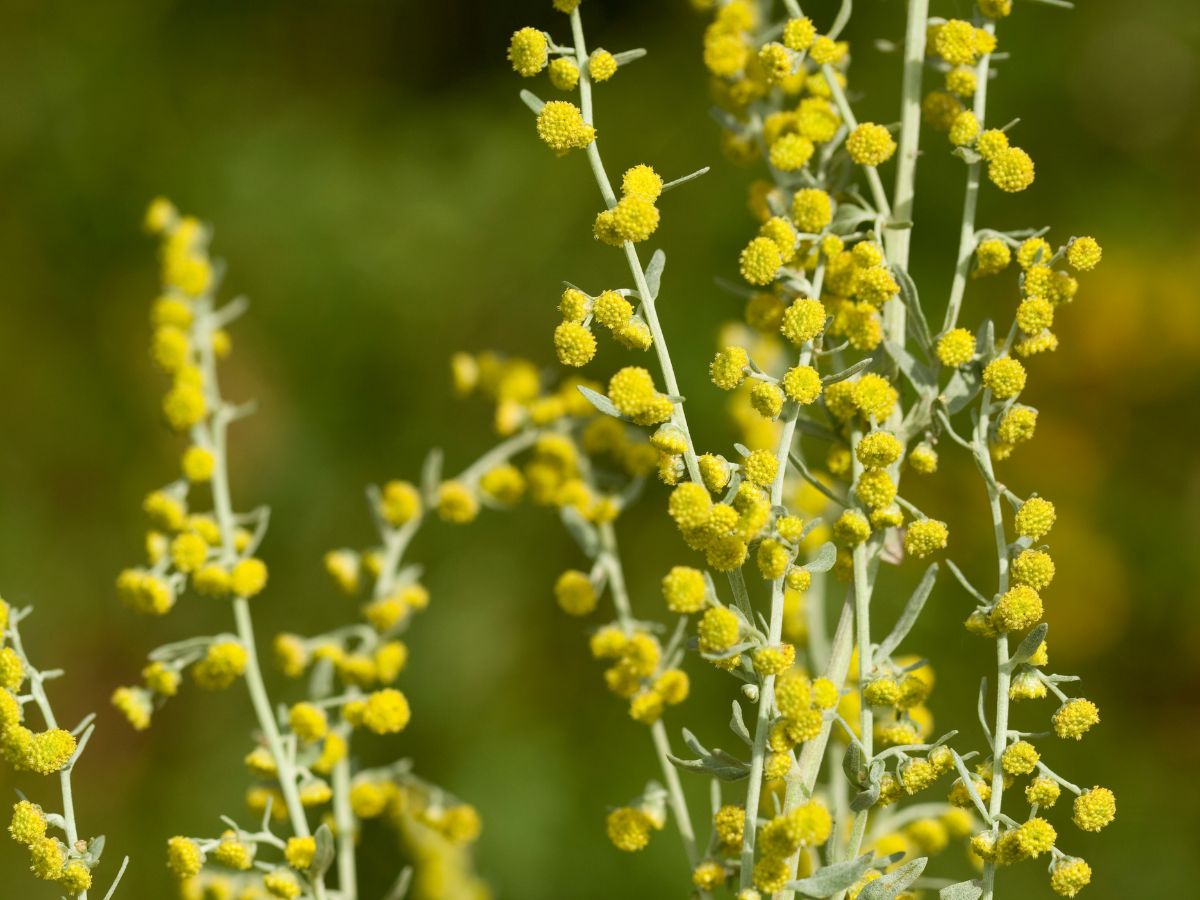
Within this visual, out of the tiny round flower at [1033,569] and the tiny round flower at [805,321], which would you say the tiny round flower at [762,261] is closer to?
the tiny round flower at [805,321]

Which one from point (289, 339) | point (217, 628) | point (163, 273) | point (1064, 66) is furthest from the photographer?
point (289, 339)

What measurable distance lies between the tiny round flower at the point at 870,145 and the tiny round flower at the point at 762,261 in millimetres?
76

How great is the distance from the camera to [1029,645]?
21.3 inches

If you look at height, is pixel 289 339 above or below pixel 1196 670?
above

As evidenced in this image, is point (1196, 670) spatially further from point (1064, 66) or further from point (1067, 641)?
point (1064, 66)

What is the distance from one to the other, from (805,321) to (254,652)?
0.40m

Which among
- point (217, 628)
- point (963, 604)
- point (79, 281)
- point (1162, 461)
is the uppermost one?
point (79, 281)

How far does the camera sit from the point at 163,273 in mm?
839

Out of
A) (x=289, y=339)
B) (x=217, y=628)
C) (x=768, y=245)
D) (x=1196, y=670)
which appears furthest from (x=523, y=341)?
(x=768, y=245)

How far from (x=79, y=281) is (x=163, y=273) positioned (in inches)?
55.9

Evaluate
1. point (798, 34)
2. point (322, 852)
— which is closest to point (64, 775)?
point (322, 852)

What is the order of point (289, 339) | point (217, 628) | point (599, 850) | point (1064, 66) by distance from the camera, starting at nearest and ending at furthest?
point (599, 850), point (1064, 66), point (217, 628), point (289, 339)

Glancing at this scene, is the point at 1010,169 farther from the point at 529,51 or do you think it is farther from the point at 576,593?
the point at 576,593

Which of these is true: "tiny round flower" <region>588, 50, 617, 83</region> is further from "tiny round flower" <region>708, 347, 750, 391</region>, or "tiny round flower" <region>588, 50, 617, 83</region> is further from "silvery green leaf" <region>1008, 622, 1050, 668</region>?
"silvery green leaf" <region>1008, 622, 1050, 668</region>
